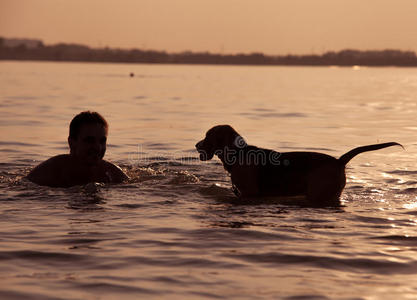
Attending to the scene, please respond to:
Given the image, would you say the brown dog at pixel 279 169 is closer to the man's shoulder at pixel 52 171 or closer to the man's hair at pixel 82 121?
the man's hair at pixel 82 121

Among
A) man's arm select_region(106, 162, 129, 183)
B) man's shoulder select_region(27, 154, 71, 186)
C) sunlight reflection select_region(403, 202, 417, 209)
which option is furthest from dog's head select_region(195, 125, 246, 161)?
sunlight reflection select_region(403, 202, 417, 209)

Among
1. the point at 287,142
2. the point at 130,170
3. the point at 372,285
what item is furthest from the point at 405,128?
the point at 372,285

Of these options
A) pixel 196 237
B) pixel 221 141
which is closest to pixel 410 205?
pixel 221 141

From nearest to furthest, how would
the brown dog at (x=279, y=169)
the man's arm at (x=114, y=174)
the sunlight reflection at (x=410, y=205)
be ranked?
the brown dog at (x=279, y=169) → the sunlight reflection at (x=410, y=205) → the man's arm at (x=114, y=174)

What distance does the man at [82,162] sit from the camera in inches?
418

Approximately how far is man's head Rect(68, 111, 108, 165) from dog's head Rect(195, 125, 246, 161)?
1.59m

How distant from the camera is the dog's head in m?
10.7

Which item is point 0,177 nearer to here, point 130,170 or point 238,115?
point 130,170

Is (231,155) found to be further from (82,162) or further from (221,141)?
(82,162)

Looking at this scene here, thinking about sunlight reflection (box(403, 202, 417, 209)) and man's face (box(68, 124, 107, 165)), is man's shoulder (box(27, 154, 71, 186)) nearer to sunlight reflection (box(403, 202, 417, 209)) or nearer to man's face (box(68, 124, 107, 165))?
man's face (box(68, 124, 107, 165))

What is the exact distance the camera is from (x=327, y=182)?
387 inches

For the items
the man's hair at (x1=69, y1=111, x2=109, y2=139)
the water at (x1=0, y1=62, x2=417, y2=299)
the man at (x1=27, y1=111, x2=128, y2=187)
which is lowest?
the water at (x1=0, y1=62, x2=417, y2=299)

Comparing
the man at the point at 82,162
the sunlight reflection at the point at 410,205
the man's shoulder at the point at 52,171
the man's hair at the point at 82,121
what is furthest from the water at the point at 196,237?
the man's hair at the point at 82,121

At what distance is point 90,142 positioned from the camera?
10.7 meters
